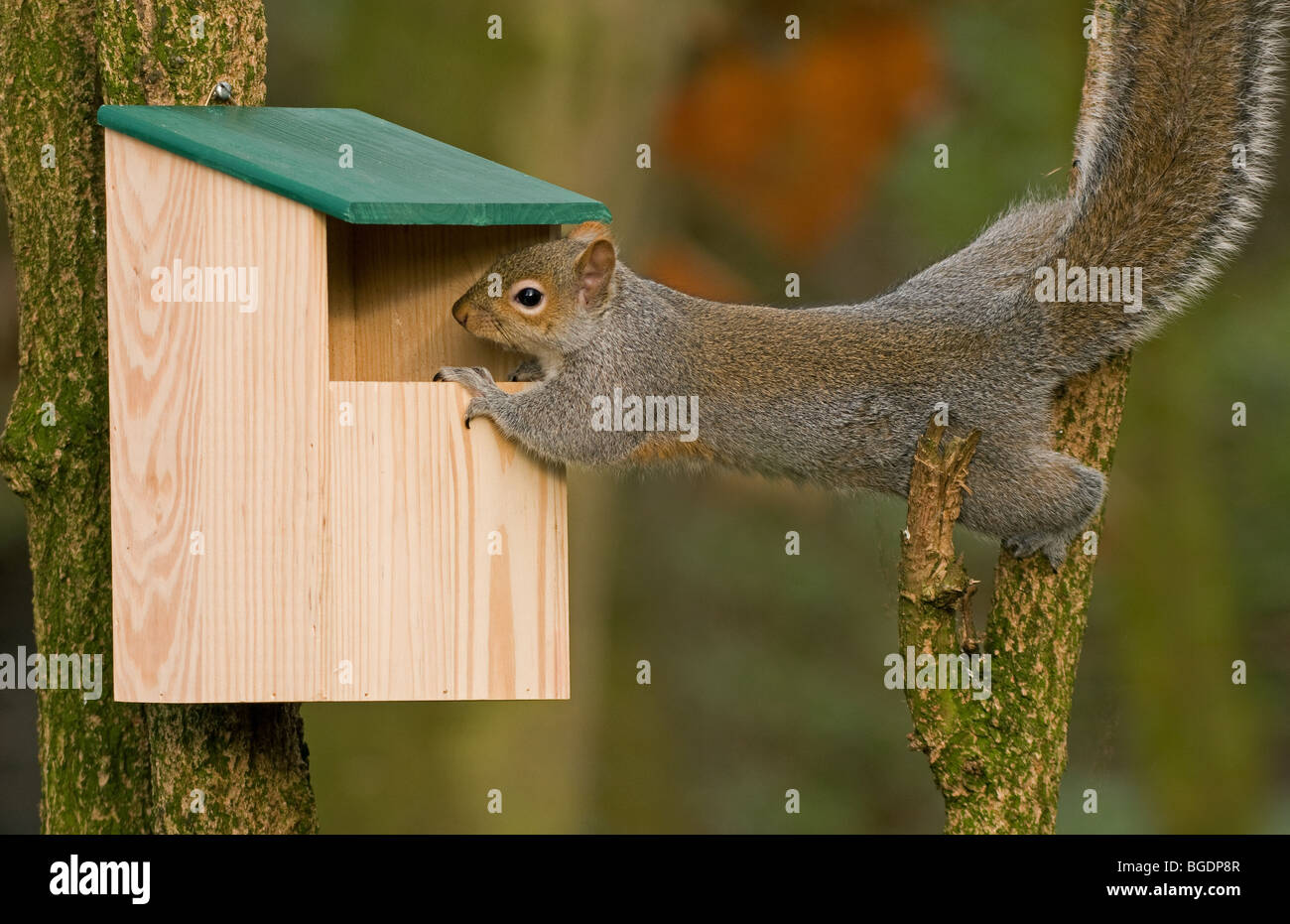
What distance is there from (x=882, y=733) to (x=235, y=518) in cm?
601

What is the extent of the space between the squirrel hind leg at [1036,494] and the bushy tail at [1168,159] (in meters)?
0.32

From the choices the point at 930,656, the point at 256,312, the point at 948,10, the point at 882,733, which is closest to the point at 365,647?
the point at 256,312

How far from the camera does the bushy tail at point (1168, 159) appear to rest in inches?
148

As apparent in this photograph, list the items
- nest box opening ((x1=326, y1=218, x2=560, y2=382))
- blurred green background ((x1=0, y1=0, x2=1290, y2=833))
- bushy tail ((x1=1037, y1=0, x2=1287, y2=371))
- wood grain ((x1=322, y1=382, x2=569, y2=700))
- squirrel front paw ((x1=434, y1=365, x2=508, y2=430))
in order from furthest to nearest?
blurred green background ((x1=0, y1=0, x2=1290, y2=833))
nest box opening ((x1=326, y1=218, x2=560, y2=382))
bushy tail ((x1=1037, y1=0, x2=1287, y2=371))
squirrel front paw ((x1=434, y1=365, x2=508, y2=430))
wood grain ((x1=322, y1=382, x2=569, y2=700))

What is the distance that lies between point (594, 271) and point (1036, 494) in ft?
4.53

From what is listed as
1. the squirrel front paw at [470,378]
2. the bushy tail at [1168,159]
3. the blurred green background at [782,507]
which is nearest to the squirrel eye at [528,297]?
the squirrel front paw at [470,378]

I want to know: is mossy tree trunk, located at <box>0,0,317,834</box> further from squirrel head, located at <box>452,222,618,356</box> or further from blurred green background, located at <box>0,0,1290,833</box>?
blurred green background, located at <box>0,0,1290,833</box>

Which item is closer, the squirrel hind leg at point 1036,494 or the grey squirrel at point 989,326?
the grey squirrel at point 989,326

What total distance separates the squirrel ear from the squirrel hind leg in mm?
1166

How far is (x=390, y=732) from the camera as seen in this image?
6289 mm

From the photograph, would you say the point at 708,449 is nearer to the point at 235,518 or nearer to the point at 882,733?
the point at 235,518

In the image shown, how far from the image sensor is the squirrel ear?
12.8ft

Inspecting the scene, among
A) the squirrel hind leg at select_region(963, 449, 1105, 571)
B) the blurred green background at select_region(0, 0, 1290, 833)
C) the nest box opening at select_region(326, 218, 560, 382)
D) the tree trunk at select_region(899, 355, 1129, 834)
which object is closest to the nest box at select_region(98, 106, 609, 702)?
the nest box opening at select_region(326, 218, 560, 382)

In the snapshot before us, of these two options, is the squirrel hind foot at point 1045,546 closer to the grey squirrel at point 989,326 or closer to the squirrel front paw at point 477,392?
the grey squirrel at point 989,326
